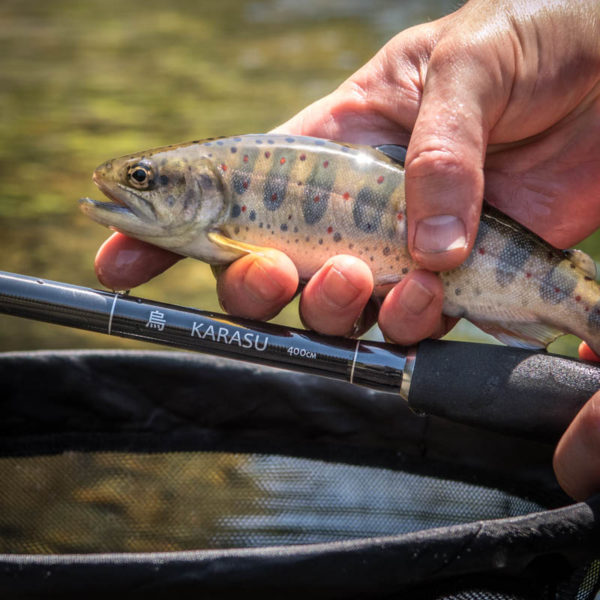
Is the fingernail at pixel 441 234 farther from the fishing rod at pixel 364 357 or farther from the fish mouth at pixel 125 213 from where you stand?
the fish mouth at pixel 125 213

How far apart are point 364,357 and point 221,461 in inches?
24.0

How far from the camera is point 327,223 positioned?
1483 mm

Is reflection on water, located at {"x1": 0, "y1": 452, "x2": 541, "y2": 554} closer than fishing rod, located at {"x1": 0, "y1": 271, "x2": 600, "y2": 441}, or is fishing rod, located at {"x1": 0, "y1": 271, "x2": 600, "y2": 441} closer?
fishing rod, located at {"x1": 0, "y1": 271, "x2": 600, "y2": 441}

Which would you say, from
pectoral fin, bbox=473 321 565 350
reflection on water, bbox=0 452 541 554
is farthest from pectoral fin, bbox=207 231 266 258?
reflection on water, bbox=0 452 541 554

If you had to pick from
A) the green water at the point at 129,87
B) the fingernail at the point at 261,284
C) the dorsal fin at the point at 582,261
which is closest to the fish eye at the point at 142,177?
the fingernail at the point at 261,284

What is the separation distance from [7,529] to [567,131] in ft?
4.84

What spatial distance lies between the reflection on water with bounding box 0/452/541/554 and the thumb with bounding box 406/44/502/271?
0.58m

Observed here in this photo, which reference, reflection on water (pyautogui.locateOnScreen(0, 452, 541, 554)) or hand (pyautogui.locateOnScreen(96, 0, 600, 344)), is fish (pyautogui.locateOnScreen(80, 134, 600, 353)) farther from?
reflection on water (pyautogui.locateOnScreen(0, 452, 541, 554))

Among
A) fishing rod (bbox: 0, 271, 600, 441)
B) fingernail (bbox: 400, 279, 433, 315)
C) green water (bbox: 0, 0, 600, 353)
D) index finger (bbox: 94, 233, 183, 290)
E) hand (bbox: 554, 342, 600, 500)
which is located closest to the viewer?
hand (bbox: 554, 342, 600, 500)

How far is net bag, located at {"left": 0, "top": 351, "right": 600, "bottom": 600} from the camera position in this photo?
67.1 inches

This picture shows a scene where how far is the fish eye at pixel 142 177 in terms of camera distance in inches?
60.0

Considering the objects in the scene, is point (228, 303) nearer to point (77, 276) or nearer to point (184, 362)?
point (184, 362)

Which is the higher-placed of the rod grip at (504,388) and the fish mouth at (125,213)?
the fish mouth at (125,213)

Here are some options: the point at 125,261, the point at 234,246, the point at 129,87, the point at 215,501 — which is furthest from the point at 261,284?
the point at 129,87
